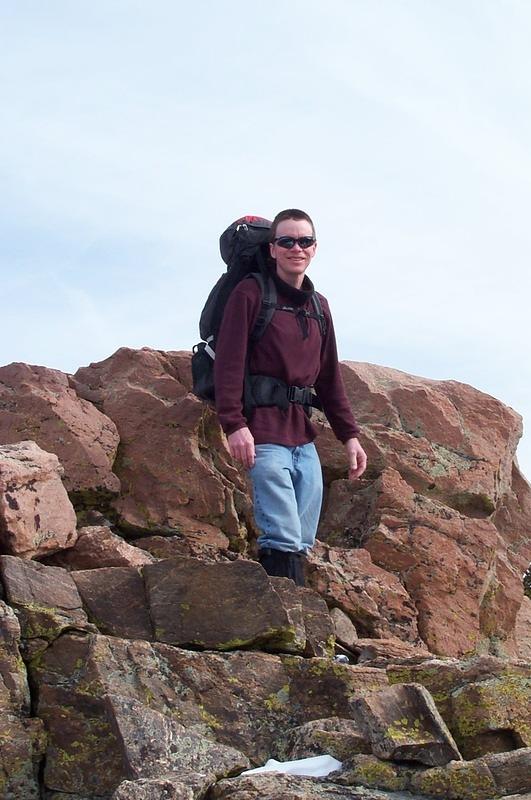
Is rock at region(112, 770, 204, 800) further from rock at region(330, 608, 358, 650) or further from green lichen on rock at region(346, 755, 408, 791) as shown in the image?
rock at region(330, 608, 358, 650)

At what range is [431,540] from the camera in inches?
551

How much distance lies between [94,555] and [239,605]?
2261 mm

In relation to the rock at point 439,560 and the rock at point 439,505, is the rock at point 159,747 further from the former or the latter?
the rock at point 439,560

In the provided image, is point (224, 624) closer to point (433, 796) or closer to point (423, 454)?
point (433, 796)

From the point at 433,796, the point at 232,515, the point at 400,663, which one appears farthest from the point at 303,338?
the point at 433,796

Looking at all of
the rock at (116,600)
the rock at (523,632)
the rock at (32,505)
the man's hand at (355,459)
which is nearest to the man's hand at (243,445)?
the rock at (116,600)

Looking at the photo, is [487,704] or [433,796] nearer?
[433,796]

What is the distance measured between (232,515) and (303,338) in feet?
9.18

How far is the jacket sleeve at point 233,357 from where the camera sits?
36.4 feet

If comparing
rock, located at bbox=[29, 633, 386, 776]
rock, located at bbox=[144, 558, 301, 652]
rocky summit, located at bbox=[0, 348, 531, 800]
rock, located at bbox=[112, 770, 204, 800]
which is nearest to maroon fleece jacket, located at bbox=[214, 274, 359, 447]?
rocky summit, located at bbox=[0, 348, 531, 800]

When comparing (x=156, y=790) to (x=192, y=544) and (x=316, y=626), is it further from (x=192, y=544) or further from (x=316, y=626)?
(x=192, y=544)

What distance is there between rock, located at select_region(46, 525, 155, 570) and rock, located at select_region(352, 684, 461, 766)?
13.5 feet

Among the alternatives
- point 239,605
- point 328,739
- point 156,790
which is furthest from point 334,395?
point 156,790

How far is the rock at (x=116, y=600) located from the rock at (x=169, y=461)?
2763mm
